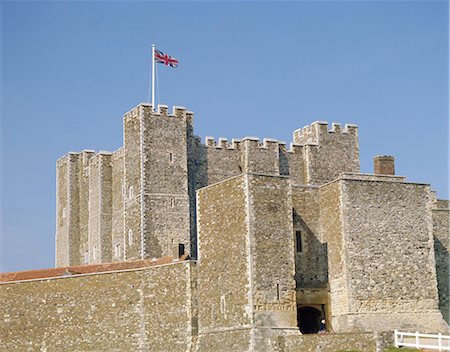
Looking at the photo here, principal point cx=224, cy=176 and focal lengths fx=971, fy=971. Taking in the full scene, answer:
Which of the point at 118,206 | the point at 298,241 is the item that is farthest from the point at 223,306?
the point at 118,206

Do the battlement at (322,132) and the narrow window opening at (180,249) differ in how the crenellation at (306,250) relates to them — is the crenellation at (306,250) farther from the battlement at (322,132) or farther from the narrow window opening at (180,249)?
the battlement at (322,132)

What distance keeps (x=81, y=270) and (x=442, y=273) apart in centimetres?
1662

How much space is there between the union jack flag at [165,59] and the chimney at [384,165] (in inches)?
622

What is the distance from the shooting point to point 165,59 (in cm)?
5469

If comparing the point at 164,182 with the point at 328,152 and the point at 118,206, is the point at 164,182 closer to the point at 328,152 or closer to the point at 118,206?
the point at 118,206

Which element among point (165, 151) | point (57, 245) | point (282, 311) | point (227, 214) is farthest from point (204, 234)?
point (57, 245)

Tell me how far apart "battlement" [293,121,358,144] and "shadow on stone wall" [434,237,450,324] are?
491 inches

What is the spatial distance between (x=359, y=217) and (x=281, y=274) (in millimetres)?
4421

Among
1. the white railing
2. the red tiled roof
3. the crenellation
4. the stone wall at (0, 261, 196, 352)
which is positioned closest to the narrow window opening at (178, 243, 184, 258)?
the crenellation

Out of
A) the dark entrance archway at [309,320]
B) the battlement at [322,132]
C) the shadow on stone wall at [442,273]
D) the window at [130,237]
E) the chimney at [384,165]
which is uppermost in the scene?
the battlement at [322,132]

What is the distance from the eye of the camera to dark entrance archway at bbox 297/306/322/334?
42344 millimetres

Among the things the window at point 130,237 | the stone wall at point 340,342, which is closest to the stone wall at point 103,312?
the stone wall at point 340,342

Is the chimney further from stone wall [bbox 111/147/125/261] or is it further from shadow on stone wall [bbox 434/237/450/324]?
stone wall [bbox 111/147/125/261]

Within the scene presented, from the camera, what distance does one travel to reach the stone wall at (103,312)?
131 feet
